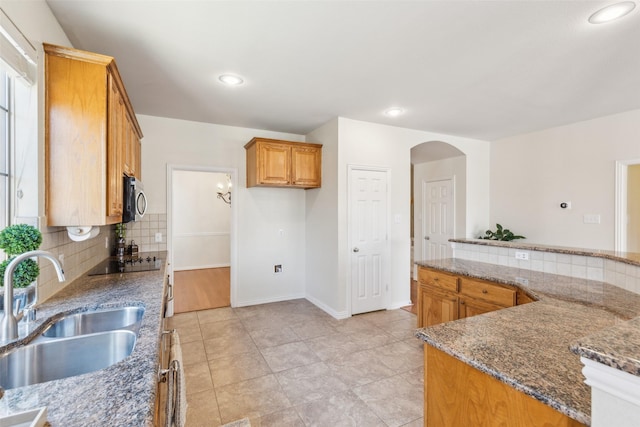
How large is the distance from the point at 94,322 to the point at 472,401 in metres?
1.94

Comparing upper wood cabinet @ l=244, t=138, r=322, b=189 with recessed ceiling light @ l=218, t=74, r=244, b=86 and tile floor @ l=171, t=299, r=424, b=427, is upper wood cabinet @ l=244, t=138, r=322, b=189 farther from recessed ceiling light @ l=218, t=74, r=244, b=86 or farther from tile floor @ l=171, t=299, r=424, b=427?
tile floor @ l=171, t=299, r=424, b=427

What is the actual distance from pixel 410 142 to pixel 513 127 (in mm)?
1442

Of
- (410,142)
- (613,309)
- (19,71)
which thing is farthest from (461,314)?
(19,71)

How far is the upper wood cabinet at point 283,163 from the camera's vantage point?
3949 millimetres

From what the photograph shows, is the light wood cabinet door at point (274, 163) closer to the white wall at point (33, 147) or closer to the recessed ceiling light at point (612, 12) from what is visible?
the white wall at point (33, 147)

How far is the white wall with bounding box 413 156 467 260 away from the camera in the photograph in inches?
195

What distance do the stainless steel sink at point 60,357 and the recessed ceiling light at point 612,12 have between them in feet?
10.2

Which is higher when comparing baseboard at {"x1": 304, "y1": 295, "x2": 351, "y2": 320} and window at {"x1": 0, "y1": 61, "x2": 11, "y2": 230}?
window at {"x1": 0, "y1": 61, "x2": 11, "y2": 230}

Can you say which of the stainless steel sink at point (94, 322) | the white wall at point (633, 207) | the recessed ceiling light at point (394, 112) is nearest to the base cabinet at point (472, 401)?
the stainless steel sink at point (94, 322)

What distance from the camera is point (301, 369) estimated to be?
266cm

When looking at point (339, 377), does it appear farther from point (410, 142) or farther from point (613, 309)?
point (410, 142)

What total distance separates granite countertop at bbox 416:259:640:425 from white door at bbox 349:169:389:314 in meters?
2.09

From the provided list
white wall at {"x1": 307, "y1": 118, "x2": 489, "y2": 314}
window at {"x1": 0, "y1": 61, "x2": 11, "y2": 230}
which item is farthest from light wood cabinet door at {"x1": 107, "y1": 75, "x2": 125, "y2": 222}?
white wall at {"x1": 307, "y1": 118, "x2": 489, "y2": 314}

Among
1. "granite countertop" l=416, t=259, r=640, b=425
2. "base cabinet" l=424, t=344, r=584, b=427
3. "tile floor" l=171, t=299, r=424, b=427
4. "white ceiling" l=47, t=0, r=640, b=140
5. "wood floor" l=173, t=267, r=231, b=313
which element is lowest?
"tile floor" l=171, t=299, r=424, b=427
